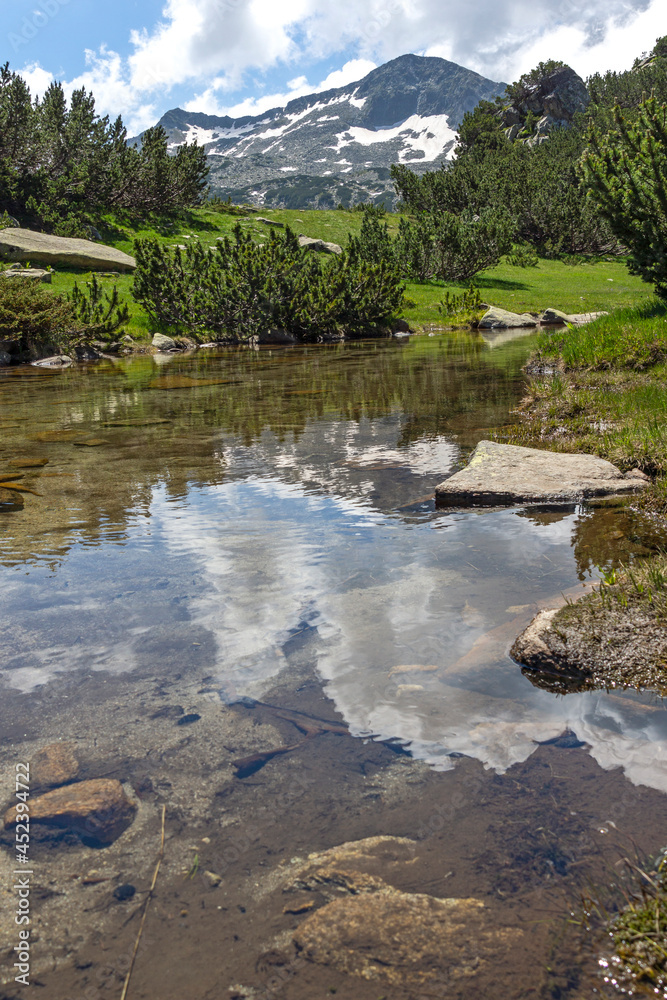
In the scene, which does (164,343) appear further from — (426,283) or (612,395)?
(612,395)

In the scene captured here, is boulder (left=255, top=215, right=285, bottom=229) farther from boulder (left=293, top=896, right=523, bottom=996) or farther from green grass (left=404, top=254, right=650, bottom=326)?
boulder (left=293, top=896, right=523, bottom=996)

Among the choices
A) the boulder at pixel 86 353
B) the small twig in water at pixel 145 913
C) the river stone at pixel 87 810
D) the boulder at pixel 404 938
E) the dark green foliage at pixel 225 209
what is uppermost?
the dark green foliage at pixel 225 209

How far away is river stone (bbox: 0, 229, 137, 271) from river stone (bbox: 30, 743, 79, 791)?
29.0 meters

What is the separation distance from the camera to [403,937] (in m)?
1.82

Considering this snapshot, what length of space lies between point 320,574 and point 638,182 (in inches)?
467

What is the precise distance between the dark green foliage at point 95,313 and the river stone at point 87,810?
22397 millimetres

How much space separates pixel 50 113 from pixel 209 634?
45648mm

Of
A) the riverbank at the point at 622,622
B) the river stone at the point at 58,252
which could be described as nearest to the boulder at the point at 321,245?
the river stone at the point at 58,252

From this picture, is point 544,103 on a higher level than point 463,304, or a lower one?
higher

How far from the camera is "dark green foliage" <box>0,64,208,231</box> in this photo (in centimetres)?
3481

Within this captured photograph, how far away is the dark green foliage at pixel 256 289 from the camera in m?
25.3

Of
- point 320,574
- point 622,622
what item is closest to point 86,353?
point 320,574

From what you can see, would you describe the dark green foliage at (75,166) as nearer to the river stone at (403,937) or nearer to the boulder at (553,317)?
the boulder at (553,317)

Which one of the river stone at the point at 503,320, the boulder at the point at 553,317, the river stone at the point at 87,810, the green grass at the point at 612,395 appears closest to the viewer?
the river stone at the point at 87,810
